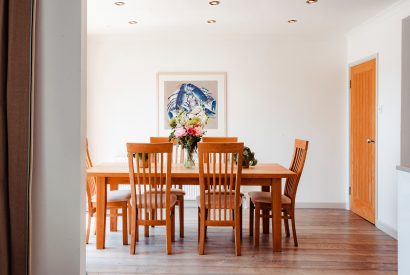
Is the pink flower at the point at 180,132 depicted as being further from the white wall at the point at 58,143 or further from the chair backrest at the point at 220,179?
the white wall at the point at 58,143

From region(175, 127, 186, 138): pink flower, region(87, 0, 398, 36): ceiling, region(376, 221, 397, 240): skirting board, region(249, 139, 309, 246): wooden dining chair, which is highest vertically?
region(87, 0, 398, 36): ceiling

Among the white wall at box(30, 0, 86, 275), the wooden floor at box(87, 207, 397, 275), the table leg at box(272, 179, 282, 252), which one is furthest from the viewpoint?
the table leg at box(272, 179, 282, 252)

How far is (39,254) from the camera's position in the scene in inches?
74.2

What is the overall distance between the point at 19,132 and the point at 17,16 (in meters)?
0.54

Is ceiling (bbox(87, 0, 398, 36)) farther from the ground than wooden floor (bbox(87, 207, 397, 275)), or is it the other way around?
ceiling (bbox(87, 0, 398, 36))

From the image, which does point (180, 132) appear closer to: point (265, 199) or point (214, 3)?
point (265, 199)

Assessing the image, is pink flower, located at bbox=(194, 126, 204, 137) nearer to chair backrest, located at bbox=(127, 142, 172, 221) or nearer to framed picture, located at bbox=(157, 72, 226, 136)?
chair backrest, located at bbox=(127, 142, 172, 221)

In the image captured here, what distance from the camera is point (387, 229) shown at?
4250 mm

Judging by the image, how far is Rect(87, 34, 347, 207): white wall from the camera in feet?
18.5

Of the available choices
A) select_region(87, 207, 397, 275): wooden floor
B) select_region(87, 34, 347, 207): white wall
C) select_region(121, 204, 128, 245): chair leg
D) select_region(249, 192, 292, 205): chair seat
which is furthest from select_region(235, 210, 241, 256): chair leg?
select_region(87, 34, 347, 207): white wall

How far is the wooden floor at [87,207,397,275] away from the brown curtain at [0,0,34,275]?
4.66 ft

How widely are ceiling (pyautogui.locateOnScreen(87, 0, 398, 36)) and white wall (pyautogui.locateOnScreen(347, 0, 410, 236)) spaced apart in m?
0.19

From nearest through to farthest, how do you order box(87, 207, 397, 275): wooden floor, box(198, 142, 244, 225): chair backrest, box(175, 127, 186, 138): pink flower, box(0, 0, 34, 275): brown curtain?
box(0, 0, 34, 275): brown curtain < box(87, 207, 397, 275): wooden floor < box(198, 142, 244, 225): chair backrest < box(175, 127, 186, 138): pink flower

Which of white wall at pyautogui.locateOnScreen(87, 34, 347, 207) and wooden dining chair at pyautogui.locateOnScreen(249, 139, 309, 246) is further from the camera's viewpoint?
white wall at pyautogui.locateOnScreen(87, 34, 347, 207)
